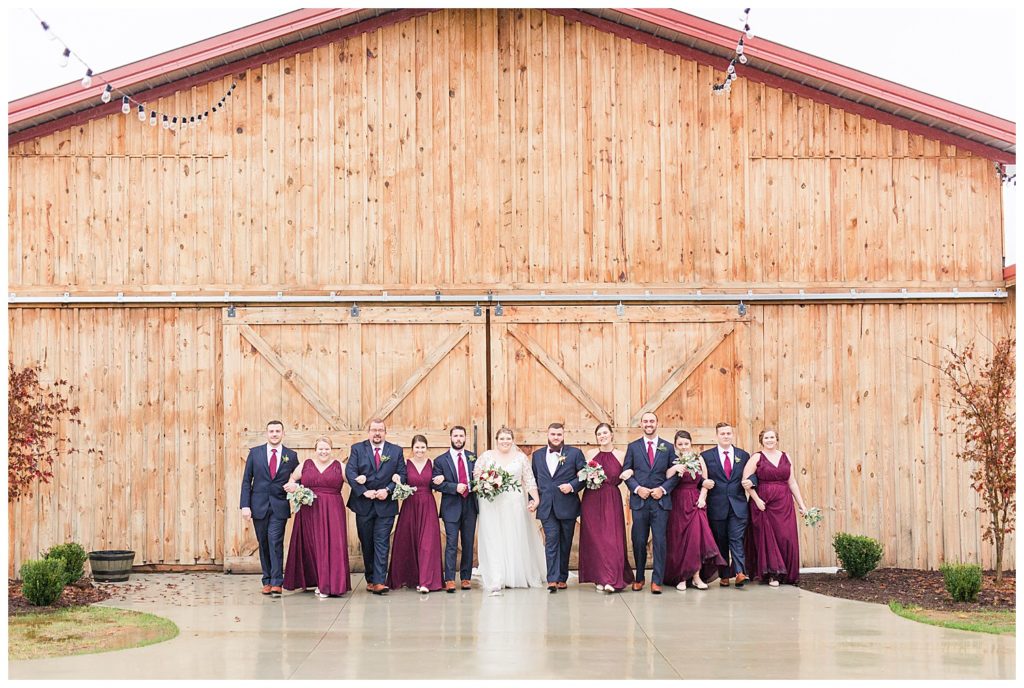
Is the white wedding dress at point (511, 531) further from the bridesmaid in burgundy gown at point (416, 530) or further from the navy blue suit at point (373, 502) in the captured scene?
the navy blue suit at point (373, 502)

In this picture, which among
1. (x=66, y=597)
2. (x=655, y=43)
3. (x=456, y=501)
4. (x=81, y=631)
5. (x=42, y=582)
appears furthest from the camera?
(x=655, y=43)

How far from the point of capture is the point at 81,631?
1030cm

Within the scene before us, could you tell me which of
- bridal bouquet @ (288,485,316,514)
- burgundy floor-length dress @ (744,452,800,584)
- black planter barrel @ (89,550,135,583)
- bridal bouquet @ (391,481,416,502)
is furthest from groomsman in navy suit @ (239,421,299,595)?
burgundy floor-length dress @ (744,452,800,584)

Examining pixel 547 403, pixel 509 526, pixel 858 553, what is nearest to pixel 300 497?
pixel 509 526

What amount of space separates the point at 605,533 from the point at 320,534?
2999 millimetres

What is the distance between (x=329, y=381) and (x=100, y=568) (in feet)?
11.0

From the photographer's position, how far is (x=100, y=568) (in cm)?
1349

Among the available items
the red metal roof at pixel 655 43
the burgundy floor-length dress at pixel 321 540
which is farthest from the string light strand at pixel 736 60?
the burgundy floor-length dress at pixel 321 540

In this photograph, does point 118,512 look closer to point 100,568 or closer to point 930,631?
point 100,568

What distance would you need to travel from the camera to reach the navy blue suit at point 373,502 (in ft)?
41.2

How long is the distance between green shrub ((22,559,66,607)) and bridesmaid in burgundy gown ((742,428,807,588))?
7.15 m

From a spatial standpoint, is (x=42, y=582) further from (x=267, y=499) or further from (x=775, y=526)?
(x=775, y=526)

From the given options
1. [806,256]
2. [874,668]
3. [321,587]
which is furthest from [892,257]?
[321,587]

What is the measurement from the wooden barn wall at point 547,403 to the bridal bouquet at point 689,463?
5.35ft
